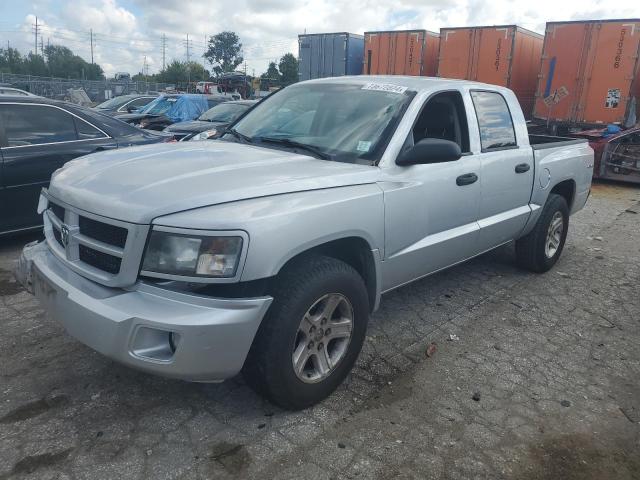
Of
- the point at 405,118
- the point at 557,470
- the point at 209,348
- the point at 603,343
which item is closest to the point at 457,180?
the point at 405,118

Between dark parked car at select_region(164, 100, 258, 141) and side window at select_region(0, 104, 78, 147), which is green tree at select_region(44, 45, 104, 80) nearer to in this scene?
dark parked car at select_region(164, 100, 258, 141)

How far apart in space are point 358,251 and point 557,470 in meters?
1.49

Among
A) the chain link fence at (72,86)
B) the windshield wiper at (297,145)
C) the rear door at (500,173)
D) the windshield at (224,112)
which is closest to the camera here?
the windshield wiper at (297,145)

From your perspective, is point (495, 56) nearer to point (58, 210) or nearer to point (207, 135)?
point (207, 135)

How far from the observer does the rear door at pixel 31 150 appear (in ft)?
16.8

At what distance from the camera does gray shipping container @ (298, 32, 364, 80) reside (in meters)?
18.4

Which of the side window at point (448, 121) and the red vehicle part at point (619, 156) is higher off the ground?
the side window at point (448, 121)

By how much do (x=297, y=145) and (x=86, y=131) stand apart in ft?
11.0

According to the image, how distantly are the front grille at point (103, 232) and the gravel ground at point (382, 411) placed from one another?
0.96m

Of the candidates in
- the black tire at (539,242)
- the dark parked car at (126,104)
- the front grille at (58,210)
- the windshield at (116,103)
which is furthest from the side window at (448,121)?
the windshield at (116,103)

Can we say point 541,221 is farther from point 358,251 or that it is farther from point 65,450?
point 65,450

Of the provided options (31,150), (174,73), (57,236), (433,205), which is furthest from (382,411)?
(174,73)

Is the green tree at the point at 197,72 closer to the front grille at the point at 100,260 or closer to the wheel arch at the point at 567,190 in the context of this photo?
the wheel arch at the point at 567,190

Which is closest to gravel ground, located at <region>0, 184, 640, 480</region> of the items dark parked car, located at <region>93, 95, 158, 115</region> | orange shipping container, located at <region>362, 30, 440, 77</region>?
dark parked car, located at <region>93, 95, 158, 115</region>
